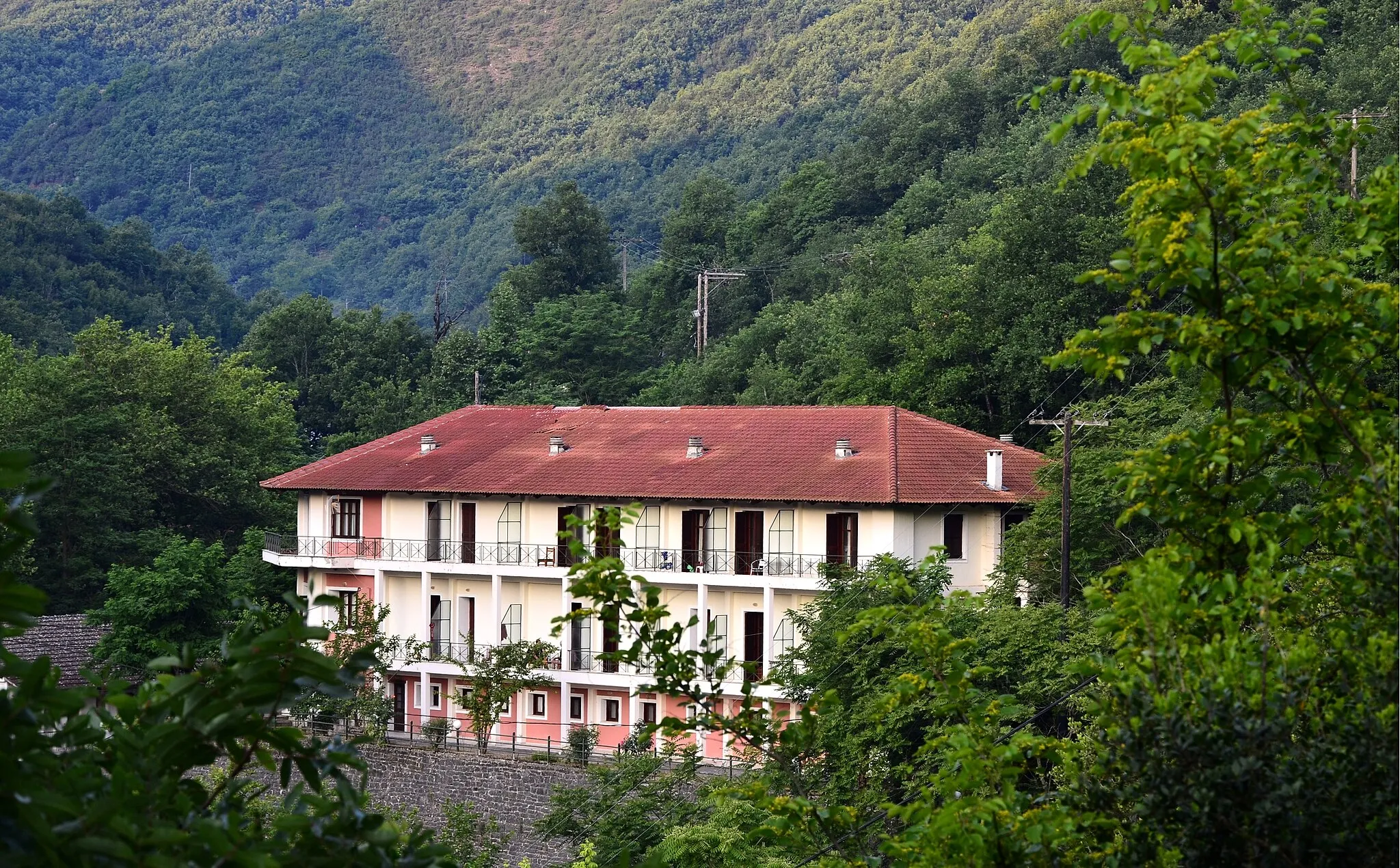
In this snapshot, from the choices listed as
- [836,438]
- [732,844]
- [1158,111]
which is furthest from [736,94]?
[1158,111]

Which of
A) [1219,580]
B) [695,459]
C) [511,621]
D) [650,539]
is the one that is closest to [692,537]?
[650,539]

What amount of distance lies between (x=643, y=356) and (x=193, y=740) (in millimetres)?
72784

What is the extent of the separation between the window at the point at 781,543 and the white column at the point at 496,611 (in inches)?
299

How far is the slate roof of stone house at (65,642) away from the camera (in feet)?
142

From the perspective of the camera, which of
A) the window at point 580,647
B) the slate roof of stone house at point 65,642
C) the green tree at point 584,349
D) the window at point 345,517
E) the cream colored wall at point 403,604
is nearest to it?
the window at point 580,647

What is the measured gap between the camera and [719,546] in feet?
132

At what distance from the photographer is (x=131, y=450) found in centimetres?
5675

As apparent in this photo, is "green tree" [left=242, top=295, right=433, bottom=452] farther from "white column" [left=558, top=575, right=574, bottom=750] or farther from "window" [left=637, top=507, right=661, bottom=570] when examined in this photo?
"window" [left=637, top=507, right=661, bottom=570]

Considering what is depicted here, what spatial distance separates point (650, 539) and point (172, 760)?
36.2 meters

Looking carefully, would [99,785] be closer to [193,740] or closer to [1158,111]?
[193,740]

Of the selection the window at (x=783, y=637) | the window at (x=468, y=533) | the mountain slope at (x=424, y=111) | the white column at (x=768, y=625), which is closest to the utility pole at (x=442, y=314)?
the mountain slope at (x=424, y=111)

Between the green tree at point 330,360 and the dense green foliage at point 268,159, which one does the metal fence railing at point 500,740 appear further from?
the dense green foliage at point 268,159

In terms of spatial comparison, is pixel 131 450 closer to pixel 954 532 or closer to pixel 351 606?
pixel 351 606

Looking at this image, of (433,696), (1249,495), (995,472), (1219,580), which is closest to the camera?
(1219,580)
